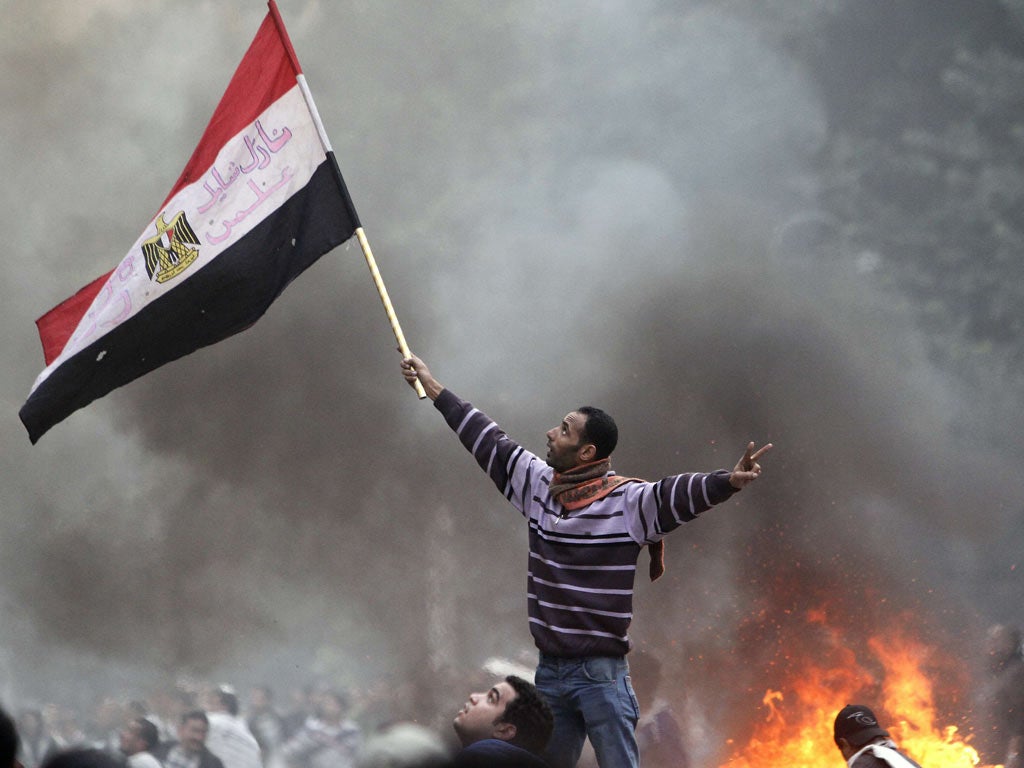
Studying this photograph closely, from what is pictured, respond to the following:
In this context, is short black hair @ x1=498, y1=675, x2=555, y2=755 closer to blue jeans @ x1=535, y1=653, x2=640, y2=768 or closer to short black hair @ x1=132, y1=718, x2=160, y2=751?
blue jeans @ x1=535, y1=653, x2=640, y2=768

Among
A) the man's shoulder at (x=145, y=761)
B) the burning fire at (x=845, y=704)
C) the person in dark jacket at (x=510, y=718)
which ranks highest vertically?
the burning fire at (x=845, y=704)

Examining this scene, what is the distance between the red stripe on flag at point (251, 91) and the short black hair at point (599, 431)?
74.3 inches

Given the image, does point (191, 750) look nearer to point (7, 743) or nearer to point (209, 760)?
point (209, 760)

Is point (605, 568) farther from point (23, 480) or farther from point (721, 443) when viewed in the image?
point (23, 480)

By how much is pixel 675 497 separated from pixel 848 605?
9014 millimetres

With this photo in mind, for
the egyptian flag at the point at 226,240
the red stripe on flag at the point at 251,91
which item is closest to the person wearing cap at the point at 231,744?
the egyptian flag at the point at 226,240

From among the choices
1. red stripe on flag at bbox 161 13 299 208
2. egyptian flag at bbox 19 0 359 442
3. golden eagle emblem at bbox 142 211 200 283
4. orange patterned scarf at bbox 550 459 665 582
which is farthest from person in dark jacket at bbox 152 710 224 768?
orange patterned scarf at bbox 550 459 665 582

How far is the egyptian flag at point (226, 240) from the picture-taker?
4.21 meters

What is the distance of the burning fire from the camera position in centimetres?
921

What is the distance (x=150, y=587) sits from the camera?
12203mm

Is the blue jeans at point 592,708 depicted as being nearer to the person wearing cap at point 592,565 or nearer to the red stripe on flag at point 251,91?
the person wearing cap at point 592,565

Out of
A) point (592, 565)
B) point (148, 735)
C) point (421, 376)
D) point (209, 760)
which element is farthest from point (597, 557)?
point (148, 735)

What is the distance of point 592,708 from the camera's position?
10.5ft

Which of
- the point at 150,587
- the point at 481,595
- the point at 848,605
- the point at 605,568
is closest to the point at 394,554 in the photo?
the point at 481,595
